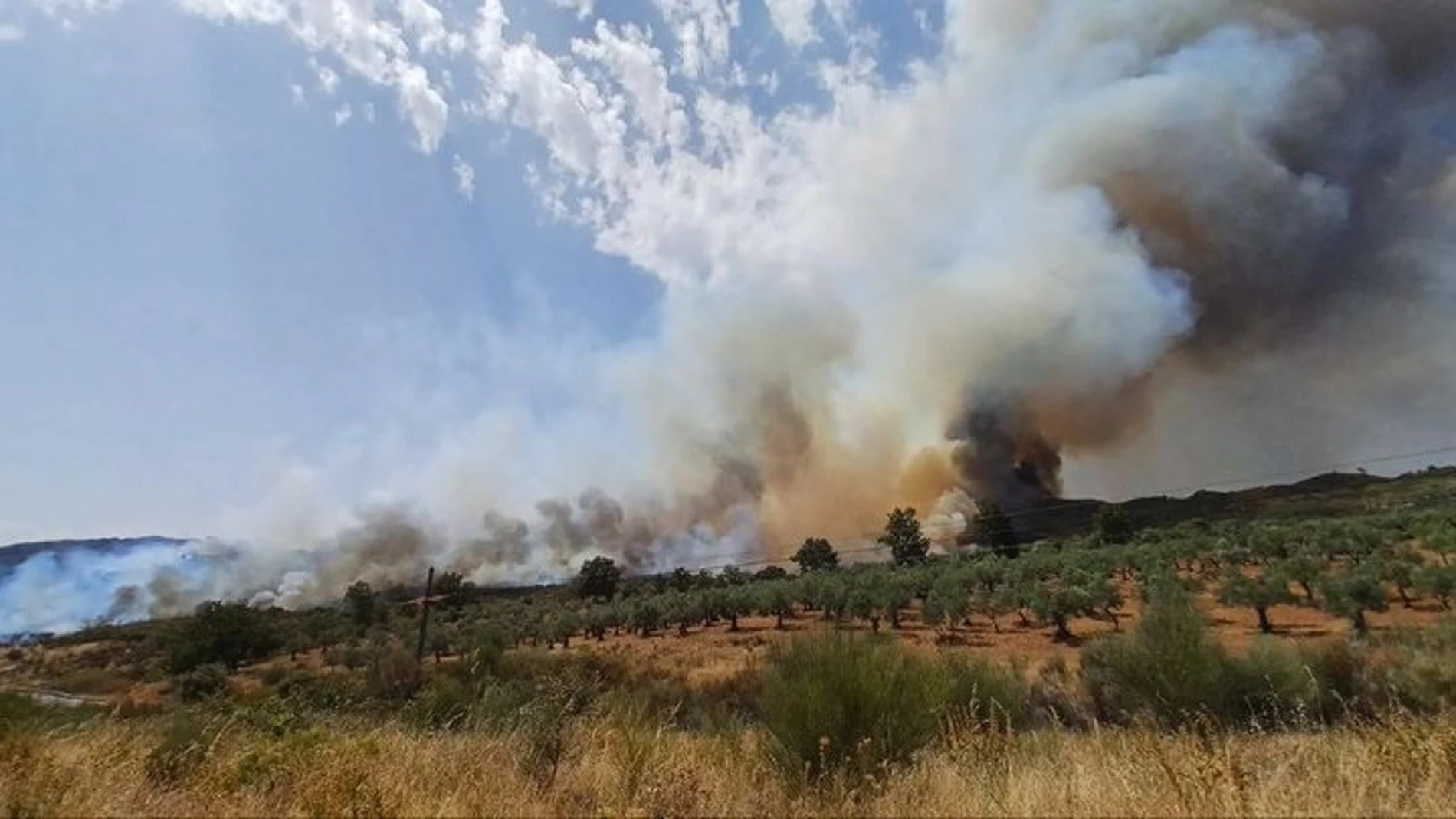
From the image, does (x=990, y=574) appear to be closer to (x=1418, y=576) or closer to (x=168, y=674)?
(x=1418, y=576)

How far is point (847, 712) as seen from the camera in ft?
22.4

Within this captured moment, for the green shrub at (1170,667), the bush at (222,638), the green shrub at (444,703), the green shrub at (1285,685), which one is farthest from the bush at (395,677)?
the bush at (222,638)

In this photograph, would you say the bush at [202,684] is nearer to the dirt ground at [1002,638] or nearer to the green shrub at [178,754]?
the dirt ground at [1002,638]

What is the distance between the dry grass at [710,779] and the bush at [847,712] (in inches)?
12.3

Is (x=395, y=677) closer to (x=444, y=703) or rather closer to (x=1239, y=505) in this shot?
(x=444, y=703)

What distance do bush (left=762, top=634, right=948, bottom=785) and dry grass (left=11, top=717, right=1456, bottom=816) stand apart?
31 centimetres

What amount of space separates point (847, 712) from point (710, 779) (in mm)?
1332

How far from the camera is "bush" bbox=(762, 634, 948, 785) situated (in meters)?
6.41

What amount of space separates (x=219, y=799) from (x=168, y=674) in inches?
2590

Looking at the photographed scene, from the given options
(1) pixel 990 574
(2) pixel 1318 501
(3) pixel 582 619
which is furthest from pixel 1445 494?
(3) pixel 582 619

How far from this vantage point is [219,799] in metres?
5.41

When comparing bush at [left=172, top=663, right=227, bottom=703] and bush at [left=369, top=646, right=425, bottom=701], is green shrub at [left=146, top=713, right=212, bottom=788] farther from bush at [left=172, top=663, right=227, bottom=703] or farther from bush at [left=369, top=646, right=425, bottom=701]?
bush at [left=172, top=663, right=227, bottom=703]

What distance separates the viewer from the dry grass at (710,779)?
4559 mm

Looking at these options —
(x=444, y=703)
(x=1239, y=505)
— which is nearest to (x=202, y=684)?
(x=444, y=703)
